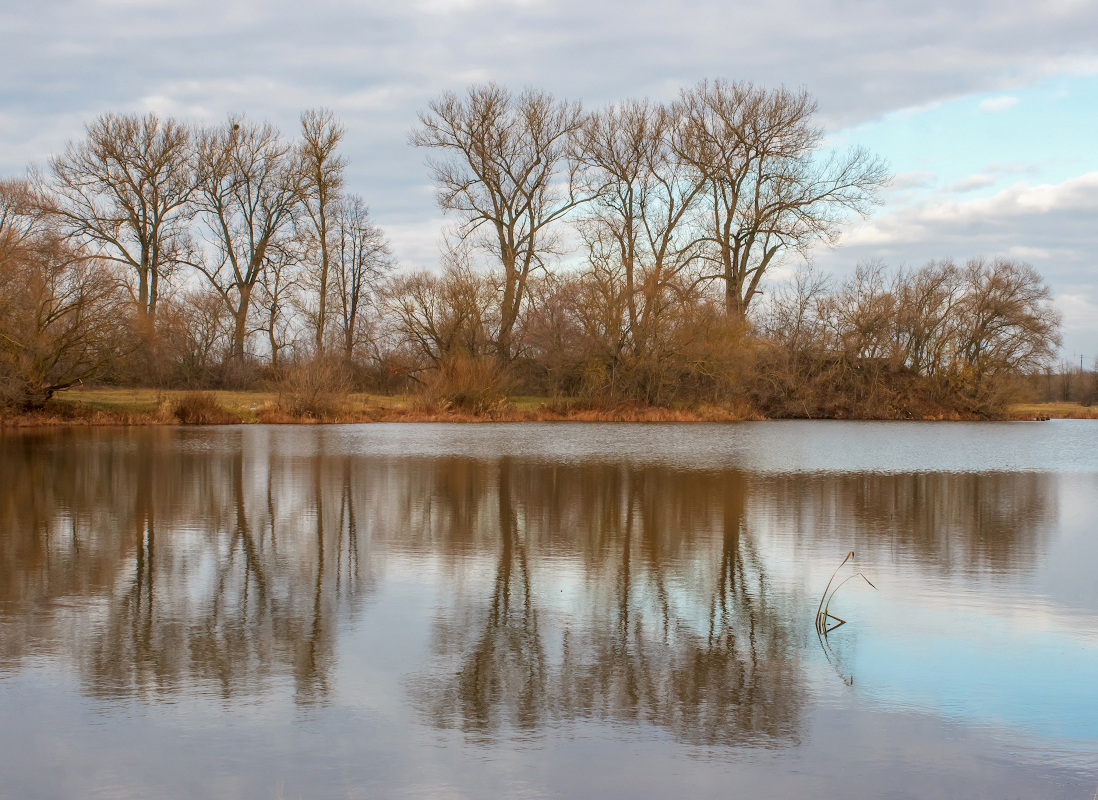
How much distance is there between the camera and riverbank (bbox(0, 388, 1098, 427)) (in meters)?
33.1

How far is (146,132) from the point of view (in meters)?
39.4

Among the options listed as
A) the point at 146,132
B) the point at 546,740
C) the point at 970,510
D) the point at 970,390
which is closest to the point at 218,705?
the point at 546,740

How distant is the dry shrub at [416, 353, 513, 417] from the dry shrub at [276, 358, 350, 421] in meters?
3.46

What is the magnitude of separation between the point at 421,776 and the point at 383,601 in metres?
3.27

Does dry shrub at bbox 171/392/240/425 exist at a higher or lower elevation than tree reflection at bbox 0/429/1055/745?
higher

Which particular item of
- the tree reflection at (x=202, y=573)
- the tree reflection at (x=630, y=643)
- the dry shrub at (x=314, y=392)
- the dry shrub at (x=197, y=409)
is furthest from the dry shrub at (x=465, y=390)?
the tree reflection at (x=630, y=643)

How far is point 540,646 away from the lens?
6.22 meters

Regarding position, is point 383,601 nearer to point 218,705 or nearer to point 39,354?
point 218,705

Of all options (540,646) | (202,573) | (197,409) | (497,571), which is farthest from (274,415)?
(540,646)

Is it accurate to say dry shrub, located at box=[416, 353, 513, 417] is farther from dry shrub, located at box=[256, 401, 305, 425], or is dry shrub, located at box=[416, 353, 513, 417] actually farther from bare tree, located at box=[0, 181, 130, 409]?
bare tree, located at box=[0, 181, 130, 409]

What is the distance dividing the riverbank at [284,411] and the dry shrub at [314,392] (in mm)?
55

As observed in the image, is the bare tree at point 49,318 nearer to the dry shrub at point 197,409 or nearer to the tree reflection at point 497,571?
the dry shrub at point 197,409

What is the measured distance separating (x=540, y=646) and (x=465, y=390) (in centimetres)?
3165

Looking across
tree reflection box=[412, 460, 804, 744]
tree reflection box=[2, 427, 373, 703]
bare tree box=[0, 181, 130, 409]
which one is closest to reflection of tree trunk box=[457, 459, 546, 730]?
tree reflection box=[412, 460, 804, 744]
